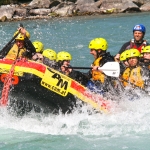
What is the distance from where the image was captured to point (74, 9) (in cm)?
3062

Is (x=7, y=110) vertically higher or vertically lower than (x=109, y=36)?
lower

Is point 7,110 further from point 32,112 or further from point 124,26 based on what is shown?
point 124,26

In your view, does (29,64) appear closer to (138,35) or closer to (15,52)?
(15,52)

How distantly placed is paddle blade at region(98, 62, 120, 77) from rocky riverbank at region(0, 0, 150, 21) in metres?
22.6

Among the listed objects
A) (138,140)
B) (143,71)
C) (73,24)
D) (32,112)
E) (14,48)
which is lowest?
(138,140)

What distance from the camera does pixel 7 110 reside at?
694cm

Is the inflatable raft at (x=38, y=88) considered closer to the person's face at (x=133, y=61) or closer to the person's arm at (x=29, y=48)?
the person's arm at (x=29, y=48)

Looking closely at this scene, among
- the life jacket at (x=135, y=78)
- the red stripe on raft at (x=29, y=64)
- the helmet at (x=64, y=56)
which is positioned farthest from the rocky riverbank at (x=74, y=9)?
the red stripe on raft at (x=29, y=64)

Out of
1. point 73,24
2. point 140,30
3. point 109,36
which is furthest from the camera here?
point 73,24

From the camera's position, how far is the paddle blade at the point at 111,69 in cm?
696

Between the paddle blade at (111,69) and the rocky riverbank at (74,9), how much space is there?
74.3 feet

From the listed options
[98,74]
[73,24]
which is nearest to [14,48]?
[98,74]

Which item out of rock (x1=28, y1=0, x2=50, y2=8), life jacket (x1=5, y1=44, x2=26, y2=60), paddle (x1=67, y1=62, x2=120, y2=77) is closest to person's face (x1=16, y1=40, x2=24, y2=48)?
life jacket (x1=5, y1=44, x2=26, y2=60)

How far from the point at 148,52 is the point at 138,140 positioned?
6.94 ft
